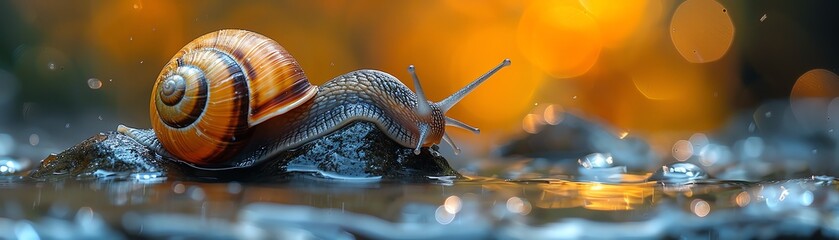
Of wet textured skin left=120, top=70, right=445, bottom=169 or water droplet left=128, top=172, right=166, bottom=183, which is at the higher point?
wet textured skin left=120, top=70, right=445, bottom=169

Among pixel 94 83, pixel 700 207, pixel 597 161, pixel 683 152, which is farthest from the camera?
pixel 94 83

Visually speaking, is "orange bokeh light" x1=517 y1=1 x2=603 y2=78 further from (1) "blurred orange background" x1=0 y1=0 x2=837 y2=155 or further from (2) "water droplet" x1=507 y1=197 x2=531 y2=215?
(2) "water droplet" x1=507 y1=197 x2=531 y2=215

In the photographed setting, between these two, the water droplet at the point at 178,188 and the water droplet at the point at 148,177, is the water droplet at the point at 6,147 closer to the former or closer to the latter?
the water droplet at the point at 148,177

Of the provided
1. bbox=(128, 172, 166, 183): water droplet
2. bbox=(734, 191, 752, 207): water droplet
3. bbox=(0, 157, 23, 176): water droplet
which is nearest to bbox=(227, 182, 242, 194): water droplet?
bbox=(128, 172, 166, 183): water droplet

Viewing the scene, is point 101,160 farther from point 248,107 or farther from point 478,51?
point 478,51

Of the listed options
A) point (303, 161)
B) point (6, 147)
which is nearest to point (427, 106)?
point (303, 161)

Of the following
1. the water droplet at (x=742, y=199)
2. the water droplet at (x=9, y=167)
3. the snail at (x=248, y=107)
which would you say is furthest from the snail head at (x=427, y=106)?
the water droplet at (x=9, y=167)
